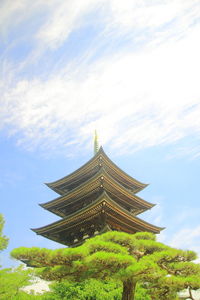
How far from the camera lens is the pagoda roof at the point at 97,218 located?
1486 centimetres

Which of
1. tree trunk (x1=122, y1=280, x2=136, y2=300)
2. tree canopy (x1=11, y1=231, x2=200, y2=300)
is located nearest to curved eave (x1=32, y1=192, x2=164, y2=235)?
tree canopy (x1=11, y1=231, x2=200, y2=300)

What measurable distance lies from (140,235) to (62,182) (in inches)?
439

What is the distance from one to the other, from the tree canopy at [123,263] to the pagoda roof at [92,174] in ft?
31.1

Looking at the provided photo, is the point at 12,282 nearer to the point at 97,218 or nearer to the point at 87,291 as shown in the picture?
the point at 87,291

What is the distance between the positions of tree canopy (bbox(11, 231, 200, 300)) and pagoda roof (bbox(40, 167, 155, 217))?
24.6 ft

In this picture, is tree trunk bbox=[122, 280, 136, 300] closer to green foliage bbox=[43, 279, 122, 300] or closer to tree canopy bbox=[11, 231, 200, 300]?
tree canopy bbox=[11, 231, 200, 300]

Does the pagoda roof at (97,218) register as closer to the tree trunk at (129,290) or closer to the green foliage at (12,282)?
the green foliage at (12,282)

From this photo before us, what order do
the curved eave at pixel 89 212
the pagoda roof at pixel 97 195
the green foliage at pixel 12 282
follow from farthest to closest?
1. the pagoda roof at pixel 97 195
2. the curved eave at pixel 89 212
3. the green foliage at pixel 12 282

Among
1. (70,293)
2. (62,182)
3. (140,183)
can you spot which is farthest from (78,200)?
(70,293)

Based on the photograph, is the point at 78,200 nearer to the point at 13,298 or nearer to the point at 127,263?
the point at 13,298

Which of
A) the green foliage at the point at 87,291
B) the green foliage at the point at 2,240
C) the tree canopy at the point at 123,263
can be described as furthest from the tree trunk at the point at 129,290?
the green foliage at the point at 2,240

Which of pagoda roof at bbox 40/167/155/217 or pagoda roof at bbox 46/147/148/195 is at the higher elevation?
pagoda roof at bbox 46/147/148/195

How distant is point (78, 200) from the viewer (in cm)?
1786

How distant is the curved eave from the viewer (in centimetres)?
1438
